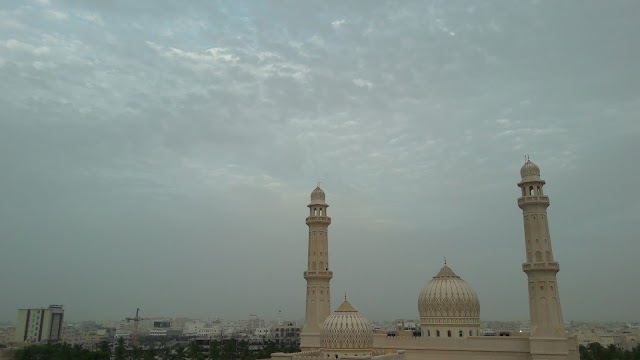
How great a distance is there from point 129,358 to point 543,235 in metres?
49.1

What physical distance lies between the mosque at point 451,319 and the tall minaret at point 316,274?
7 centimetres

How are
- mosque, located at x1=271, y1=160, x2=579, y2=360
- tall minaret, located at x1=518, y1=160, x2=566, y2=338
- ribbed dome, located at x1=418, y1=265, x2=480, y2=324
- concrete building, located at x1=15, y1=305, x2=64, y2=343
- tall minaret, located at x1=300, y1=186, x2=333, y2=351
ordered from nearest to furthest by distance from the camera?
mosque, located at x1=271, y1=160, x2=579, y2=360 → tall minaret, located at x1=518, y1=160, x2=566, y2=338 → ribbed dome, located at x1=418, y1=265, x2=480, y2=324 → tall minaret, located at x1=300, y1=186, x2=333, y2=351 → concrete building, located at x1=15, y1=305, x2=64, y2=343

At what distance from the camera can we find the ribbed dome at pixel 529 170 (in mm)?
34031

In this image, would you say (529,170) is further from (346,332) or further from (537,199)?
(346,332)

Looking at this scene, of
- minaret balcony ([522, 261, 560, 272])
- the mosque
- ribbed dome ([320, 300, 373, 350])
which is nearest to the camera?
ribbed dome ([320, 300, 373, 350])

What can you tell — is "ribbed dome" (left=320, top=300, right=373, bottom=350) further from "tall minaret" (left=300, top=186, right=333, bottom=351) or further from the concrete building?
the concrete building

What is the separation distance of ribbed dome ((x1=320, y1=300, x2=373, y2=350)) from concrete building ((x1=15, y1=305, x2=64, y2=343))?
88.7 m

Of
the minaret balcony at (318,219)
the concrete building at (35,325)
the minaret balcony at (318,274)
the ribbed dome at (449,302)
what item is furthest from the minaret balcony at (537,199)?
the concrete building at (35,325)

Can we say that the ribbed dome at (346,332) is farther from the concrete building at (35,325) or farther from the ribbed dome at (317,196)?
the concrete building at (35,325)

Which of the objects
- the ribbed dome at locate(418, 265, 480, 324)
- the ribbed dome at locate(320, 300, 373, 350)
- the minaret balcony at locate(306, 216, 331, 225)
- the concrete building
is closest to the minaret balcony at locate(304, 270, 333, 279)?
the minaret balcony at locate(306, 216, 331, 225)

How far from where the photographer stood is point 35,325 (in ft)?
332

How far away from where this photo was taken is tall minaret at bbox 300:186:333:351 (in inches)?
1500

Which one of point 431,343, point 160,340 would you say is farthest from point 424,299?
point 160,340

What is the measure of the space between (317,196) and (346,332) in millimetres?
14442
